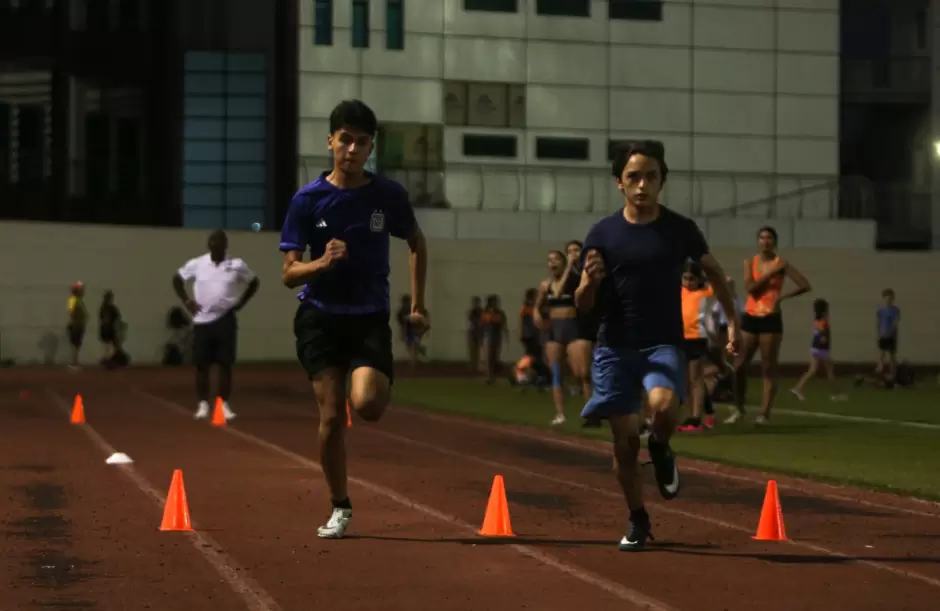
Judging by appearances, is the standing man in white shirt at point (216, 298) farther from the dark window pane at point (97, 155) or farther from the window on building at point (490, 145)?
the window on building at point (490, 145)

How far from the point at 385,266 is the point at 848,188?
4147 cm

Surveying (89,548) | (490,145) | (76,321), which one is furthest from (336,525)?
(490,145)

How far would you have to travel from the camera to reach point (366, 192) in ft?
31.9

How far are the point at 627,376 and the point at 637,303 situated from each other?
15.1 inches

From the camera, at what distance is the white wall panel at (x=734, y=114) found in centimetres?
5116

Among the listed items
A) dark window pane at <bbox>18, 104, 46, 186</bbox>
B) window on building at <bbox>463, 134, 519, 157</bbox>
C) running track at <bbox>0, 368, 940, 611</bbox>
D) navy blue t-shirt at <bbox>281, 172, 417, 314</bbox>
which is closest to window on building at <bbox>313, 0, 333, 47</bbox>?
window on building at <bbox>463, 134, 519, 157</bbox>

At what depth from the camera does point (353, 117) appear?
9625 millimetres

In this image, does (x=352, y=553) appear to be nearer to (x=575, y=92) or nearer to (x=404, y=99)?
(x=404, y=99)

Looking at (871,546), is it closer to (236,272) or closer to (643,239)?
(643,239)

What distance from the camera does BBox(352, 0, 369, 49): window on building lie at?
48.8 m

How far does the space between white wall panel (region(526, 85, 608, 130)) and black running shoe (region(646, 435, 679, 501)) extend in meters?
40.5

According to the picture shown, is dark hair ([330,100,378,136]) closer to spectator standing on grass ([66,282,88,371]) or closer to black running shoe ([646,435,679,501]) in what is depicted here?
black running shoe ([646,435,679,501])

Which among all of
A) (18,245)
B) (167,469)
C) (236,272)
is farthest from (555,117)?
(167,469)

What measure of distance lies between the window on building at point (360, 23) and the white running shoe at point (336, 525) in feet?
130
